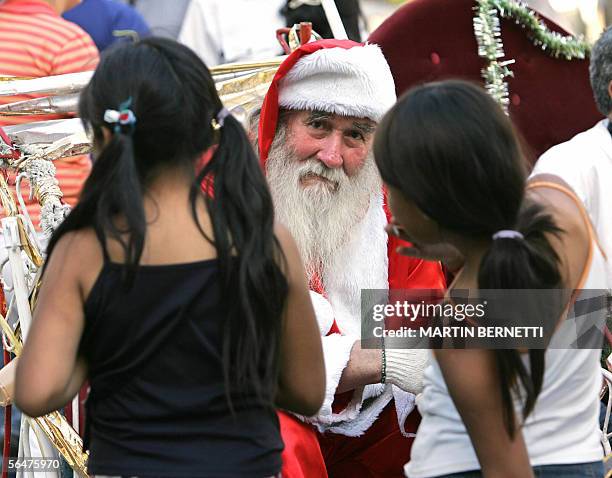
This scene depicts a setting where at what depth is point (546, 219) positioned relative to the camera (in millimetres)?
2229

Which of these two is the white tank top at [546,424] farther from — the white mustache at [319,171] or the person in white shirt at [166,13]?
the person in white shirt at [166,13]

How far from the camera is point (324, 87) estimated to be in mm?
3854

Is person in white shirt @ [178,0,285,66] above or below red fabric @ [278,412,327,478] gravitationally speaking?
above

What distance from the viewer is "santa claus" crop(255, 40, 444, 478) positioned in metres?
3.65

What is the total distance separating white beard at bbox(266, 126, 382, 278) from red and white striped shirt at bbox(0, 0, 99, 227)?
0.83 meters

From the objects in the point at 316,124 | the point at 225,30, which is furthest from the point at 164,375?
the point at 225,30

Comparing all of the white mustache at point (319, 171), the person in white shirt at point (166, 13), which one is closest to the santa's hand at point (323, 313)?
the white mustache at point (319, 171)

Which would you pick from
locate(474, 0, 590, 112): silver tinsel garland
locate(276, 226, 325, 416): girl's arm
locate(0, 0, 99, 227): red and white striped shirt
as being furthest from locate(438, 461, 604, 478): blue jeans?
locate(0, 0, 99, 227): red and white striped shirt

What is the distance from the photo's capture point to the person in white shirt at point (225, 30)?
6.15m

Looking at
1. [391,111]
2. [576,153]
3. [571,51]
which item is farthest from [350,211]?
[391,111]

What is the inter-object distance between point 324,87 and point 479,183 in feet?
5.87

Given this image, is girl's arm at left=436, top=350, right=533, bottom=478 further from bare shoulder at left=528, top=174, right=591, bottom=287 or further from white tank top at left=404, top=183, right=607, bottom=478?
bare shoulder at left=528, top=174, right=591, bottom=287

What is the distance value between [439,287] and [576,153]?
2.41 ft

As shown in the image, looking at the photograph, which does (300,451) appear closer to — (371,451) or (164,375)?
(371,451)
